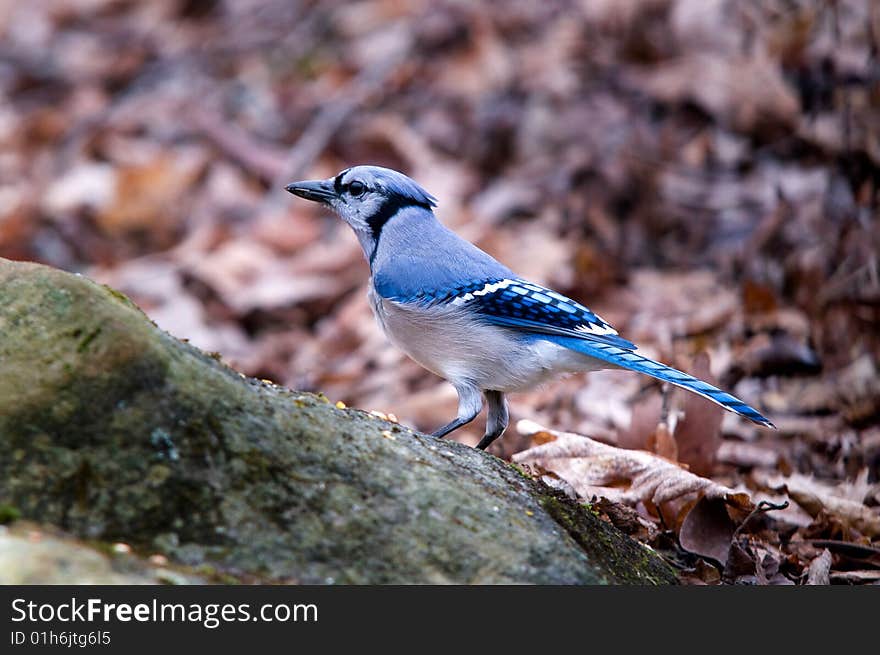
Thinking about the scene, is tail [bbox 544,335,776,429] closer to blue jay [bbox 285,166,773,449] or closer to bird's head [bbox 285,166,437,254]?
blue jay [bbox 285,166,773,449]

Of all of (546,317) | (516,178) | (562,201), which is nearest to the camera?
(546,317)

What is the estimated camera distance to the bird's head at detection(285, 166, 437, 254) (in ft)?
13.7

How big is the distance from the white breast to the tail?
7 cm

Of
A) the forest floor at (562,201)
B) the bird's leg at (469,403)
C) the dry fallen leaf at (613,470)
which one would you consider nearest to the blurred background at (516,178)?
the forest floor at (562,201)

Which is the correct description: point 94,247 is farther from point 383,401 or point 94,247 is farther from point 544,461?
point 544,461

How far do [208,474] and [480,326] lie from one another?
173cm

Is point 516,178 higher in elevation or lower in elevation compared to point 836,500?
higher

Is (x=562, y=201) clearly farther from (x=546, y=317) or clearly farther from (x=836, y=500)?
(x=836, y=500)

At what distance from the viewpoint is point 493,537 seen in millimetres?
2305

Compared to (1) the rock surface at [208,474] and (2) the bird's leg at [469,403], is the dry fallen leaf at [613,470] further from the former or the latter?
(1) the rock surface at [208,474]

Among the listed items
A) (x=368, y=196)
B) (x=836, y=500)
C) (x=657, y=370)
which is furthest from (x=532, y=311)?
(x=836, y=500)

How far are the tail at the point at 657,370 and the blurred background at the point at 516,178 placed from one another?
24.5 inches

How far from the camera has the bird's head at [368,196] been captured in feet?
13.7

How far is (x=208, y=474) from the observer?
217 cm
